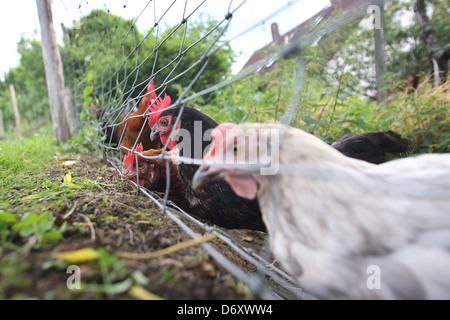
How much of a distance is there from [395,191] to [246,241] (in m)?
1.24

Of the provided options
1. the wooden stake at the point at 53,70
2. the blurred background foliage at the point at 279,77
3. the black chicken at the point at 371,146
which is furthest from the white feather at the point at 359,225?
the wooden stake at the point at 53,70

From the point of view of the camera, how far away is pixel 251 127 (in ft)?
2.87

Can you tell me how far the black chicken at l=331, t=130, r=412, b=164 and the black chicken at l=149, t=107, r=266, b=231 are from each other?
2.64 feet

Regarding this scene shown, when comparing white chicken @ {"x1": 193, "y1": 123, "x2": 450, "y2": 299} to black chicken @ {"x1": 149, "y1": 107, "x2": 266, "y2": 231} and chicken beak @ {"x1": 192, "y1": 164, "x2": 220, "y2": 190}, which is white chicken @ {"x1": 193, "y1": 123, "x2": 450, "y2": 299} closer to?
chicken beak @ {"x1": 192, "y1": 164, "x2": 220, "y2": 190}

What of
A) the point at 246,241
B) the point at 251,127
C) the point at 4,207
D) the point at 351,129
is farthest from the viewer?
the point at 351,129

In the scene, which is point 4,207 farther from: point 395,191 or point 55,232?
point 395,191

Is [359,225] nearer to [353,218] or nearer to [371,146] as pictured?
[353,218]

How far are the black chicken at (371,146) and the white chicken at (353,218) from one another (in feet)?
2.83

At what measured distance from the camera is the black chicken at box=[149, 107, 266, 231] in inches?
55.2

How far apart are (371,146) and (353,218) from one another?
128 cm

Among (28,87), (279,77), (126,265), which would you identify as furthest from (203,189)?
(28,87)

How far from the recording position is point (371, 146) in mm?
1687

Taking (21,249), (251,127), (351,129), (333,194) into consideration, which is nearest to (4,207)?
(21,249)
